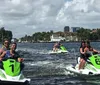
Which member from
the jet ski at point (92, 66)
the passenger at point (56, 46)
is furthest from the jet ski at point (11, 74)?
the passenger at point (56, 46)

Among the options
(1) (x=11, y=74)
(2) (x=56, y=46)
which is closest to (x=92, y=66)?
(1) (x=11, y=74)

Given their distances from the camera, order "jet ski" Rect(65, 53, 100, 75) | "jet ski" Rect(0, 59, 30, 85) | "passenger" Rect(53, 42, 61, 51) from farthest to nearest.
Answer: "passenger" Rect(53, 42, 61, 51) < "jet ski" Rect(65, 53, 100, 75) < "jet ski" Rect(0, 59, 30, 85)

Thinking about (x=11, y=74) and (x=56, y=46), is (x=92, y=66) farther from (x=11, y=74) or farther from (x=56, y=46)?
(x=56, y=46)

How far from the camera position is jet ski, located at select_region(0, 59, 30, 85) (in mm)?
16047

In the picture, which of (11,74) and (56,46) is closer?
(11,74)

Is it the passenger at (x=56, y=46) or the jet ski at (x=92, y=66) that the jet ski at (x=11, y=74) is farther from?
the passenger at (x=56, y=46)

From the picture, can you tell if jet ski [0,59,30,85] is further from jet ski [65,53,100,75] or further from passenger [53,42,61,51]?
passenger [53,42,61,51]

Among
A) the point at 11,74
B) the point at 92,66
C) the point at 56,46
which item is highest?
the point at 11,74

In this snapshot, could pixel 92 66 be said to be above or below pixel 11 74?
below

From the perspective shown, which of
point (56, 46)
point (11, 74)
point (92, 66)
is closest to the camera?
point (11, 74)

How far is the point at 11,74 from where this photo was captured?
1639 cm

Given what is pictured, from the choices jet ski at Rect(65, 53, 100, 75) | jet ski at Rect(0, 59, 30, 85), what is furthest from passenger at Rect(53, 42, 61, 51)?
jet ski at Rect(0, 59, 30, 85)

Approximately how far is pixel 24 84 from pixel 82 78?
488 cm

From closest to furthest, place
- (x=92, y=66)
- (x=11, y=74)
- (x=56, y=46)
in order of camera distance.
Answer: (x=11, y=74)
(x=92, y=66)
(x=56, y=46)
